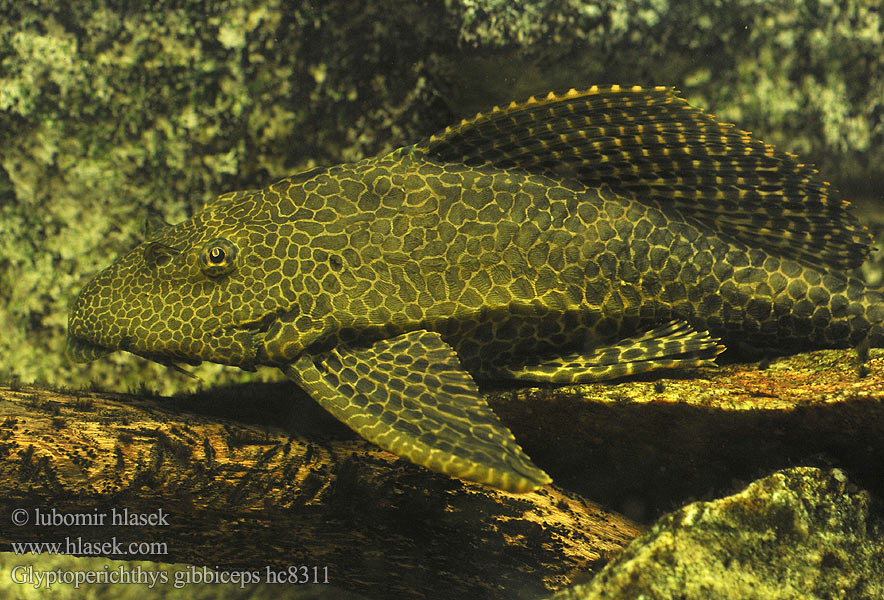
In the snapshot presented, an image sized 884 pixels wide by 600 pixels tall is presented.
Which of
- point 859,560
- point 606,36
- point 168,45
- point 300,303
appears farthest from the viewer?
point 168,45

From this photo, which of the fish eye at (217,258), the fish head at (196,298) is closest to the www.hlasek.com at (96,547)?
the fish head at (196,298)

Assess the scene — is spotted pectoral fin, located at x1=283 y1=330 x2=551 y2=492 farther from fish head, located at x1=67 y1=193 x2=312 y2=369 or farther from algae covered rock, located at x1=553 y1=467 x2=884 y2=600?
algae covered rock, located at x1=553 y1=467 x2=884 y2=600

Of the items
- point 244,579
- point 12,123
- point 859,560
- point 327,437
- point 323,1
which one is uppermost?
point 323,1

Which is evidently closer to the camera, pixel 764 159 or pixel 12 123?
pixel 764 159

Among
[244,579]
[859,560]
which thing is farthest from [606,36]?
[244,579]

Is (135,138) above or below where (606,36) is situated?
below

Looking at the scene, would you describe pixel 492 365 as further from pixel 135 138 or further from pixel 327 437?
pixel 135 138
